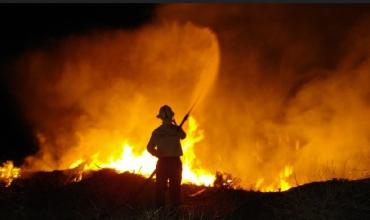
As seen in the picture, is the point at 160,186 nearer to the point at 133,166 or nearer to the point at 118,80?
the point at 133,166

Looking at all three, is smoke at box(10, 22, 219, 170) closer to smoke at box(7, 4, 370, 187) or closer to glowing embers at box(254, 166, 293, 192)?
smoke at box(7, 4, 370, 187)

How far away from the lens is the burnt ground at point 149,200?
9.70 meters

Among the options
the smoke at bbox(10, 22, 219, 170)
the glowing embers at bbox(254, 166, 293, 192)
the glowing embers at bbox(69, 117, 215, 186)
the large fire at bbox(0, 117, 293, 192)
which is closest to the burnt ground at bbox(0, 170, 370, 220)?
the large fire at bbox(0, 117, 293, 192)

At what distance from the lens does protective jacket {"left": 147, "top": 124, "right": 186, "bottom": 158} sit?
10.4m

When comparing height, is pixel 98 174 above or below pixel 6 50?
below

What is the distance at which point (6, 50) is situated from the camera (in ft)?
79.3

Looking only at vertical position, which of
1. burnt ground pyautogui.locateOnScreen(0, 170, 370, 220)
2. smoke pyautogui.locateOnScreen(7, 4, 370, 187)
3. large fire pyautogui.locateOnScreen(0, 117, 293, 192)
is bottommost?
burnt ground pyautogui.locateOnScreen(0, 170, 370, 220)

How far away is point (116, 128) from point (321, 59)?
8623mm

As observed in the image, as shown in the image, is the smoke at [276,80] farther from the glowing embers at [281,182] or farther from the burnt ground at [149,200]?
the burnt ground at [149,200]

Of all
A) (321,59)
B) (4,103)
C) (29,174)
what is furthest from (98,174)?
(4,103)

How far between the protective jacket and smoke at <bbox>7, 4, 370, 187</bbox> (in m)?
9.37

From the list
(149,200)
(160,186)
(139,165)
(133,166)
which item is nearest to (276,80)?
(139,165)

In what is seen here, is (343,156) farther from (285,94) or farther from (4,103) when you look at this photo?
(4,103)

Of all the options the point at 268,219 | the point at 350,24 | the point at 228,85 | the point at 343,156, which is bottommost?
the point at 268,219
